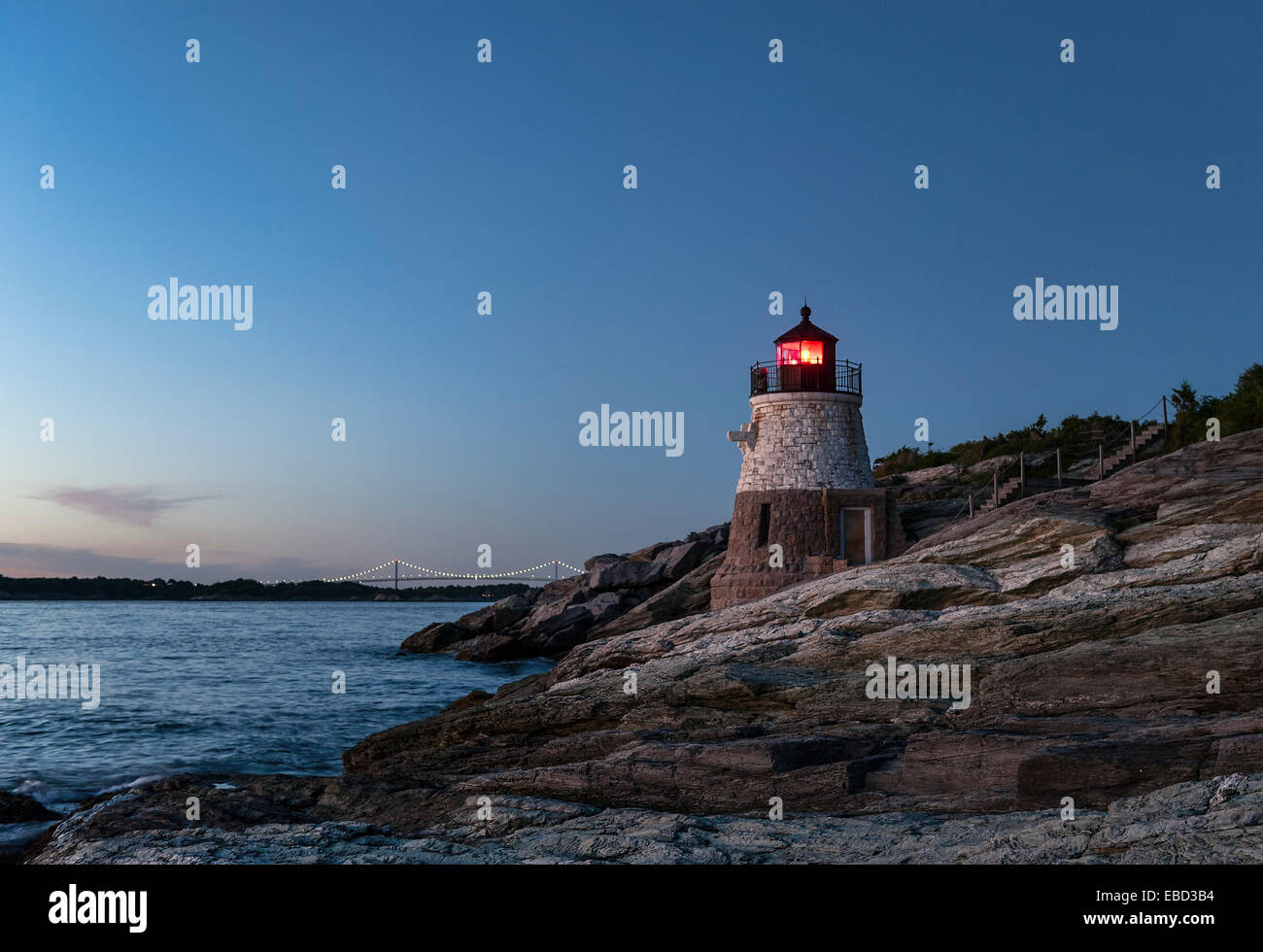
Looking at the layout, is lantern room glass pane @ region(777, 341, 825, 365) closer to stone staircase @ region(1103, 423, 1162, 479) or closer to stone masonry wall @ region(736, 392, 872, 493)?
stone masonry wall @ region(736, 392, 872, 493)

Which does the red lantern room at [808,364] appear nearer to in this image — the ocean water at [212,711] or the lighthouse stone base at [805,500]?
the lighthouse stone base at [805,500]

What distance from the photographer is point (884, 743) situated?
41.6ft

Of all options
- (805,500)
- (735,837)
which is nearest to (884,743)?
(735,837)

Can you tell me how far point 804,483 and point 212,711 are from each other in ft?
73.5

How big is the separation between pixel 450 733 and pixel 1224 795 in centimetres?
1242

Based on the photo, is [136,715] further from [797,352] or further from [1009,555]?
[1009,555]

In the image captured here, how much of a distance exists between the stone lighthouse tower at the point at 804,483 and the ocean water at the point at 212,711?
1271 centimetres

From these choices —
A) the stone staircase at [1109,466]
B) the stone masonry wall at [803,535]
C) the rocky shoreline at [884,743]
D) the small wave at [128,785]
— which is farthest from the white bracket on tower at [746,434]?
the small wave at [128,785]

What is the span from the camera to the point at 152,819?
11742 millimetres

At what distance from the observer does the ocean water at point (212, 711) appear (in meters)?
23.1

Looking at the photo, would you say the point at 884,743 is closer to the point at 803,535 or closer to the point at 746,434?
the point at 803,535

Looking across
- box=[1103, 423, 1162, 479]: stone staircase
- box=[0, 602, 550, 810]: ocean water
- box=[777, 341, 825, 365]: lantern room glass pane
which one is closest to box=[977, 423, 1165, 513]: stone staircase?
box=[1103, 423, 1162, 479]: stone staircase

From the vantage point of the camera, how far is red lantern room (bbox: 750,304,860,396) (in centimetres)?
3378
